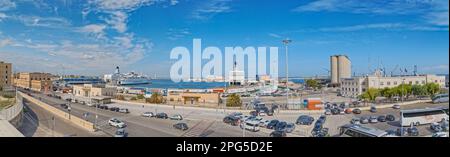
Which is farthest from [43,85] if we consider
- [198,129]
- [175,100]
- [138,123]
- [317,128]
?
[317,128]

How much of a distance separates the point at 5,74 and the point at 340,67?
1713cm

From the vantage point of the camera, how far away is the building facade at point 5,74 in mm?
13922

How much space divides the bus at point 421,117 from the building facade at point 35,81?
55.4 ft

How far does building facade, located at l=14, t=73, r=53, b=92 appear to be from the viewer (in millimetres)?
16016

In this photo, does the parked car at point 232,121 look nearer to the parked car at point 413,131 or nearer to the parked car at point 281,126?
the parked car at point 281,126

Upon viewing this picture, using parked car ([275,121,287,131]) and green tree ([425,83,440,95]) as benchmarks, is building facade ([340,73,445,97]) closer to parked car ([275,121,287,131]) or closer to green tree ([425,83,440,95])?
green tree ([425,83,440,95])

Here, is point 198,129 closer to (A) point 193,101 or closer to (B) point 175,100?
(A) point 193,101

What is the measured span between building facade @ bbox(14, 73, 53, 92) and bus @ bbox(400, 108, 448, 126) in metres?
16.9

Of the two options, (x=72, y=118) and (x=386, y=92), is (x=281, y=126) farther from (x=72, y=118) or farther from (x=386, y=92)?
(x=386, y=92)

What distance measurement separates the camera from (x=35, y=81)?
53.3 ft

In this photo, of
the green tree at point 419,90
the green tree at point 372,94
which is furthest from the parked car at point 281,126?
the green tree at point 419,90

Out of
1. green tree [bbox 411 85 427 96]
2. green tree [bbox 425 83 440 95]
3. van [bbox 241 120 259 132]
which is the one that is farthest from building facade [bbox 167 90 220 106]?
green tree [bbox 425 83 440 95]
